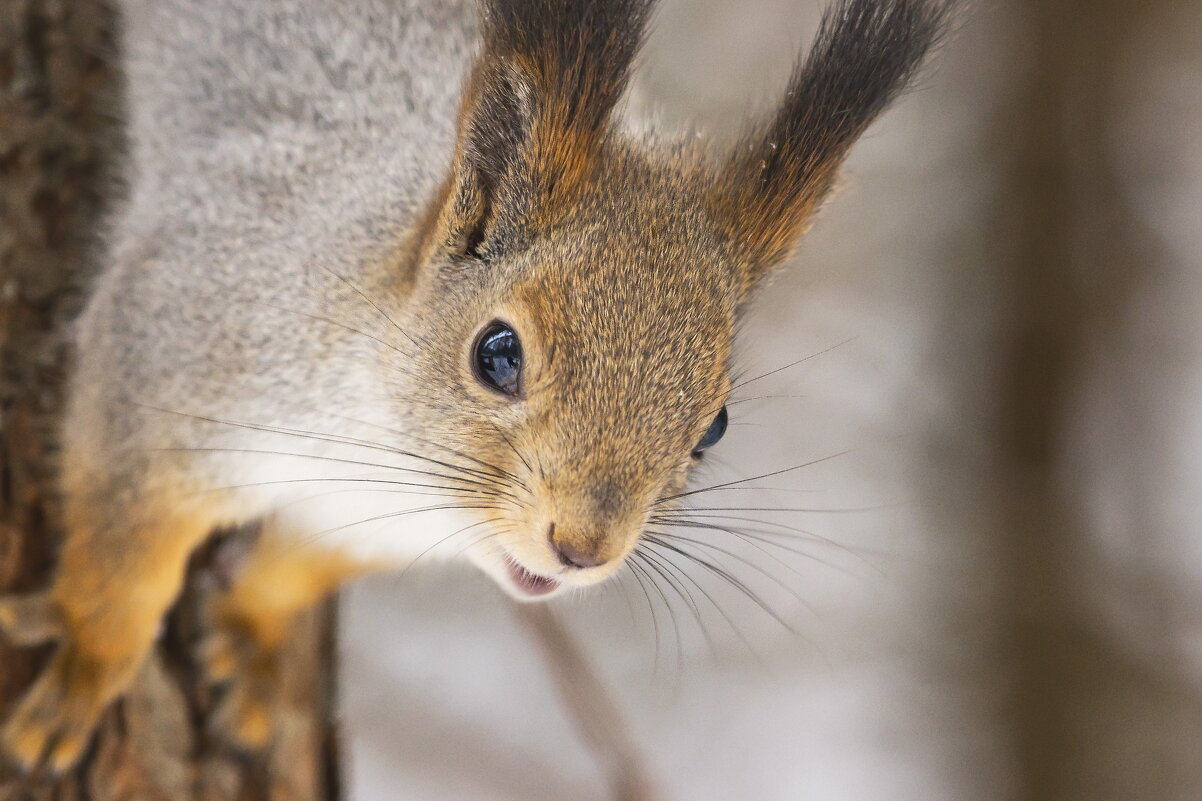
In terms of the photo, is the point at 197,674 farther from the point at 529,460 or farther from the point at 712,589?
the point at 712,589

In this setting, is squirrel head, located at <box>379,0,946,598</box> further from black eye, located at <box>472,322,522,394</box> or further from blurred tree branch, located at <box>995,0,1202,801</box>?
blurred tree branch, located at <box>995,0,1202,801</box>

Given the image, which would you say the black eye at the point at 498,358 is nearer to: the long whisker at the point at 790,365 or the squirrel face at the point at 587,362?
the squirrel face at the point at 587,362

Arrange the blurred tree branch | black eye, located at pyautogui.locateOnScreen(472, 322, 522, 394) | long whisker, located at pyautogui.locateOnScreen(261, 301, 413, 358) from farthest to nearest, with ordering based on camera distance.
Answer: the blurred tree branch, long whisker, located at pyautogui.locateOnScreen(261, 301, 413, 358), black eye, located at pyautogui.locateOnScreen(472, 322, 522, 394)

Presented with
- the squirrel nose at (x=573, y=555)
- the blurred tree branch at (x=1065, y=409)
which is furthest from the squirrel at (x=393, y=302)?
the blurred tree branch at (x=1065, y=409)

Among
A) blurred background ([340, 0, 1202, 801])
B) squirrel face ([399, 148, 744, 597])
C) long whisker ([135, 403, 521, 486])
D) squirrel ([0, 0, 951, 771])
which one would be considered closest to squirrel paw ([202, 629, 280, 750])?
squirrel ([0, 0, 951, 771])

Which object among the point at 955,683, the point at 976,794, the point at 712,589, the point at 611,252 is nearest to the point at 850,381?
the point at 712,589

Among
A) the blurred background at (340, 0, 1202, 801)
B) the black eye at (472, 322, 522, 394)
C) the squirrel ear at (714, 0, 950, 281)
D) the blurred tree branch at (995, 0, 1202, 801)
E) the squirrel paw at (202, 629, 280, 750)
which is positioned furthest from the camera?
the blurred tree branch at (995, 0, 1202, 801)

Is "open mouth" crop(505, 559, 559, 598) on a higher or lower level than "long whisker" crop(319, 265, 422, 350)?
lower

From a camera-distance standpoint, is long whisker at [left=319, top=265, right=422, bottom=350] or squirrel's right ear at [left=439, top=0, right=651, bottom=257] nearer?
squirrel's right ear at [left=439, top=0, right=651, bottom=257]
